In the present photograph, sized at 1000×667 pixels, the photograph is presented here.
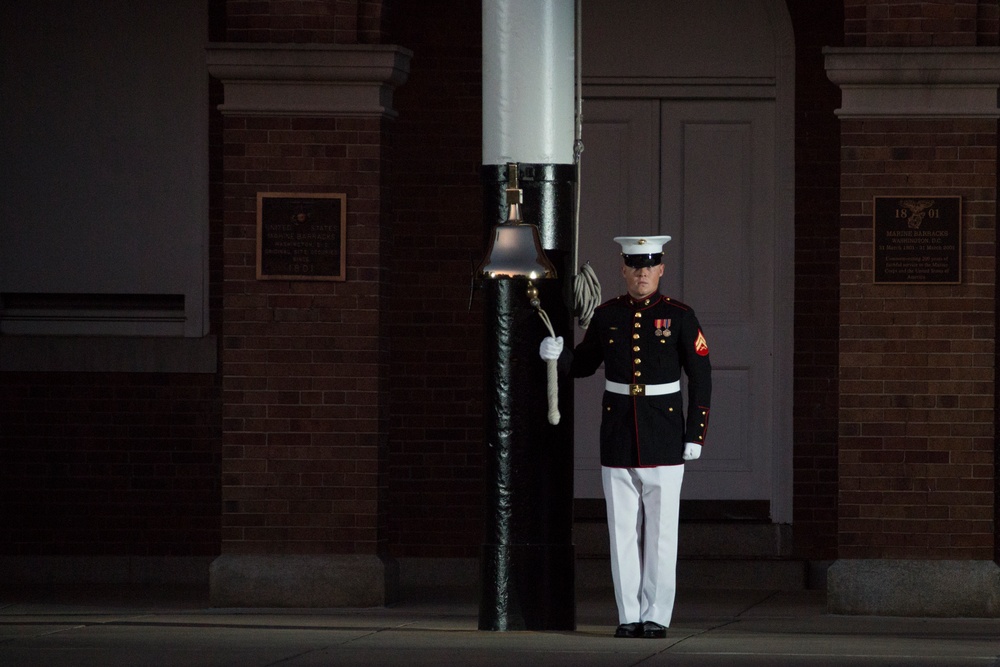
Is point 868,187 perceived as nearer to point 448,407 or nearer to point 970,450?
point 970,450

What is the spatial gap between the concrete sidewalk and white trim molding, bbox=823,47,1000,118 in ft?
8.66

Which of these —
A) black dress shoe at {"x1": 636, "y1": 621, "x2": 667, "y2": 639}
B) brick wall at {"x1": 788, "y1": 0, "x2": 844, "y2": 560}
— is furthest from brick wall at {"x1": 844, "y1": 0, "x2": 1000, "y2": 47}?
black dress shoe at {"x1": 636, "y1": 621, "x2": 667, "y2": 639}

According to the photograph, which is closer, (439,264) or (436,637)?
(436,637)

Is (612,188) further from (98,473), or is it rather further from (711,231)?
(98,473)

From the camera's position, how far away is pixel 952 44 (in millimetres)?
10391

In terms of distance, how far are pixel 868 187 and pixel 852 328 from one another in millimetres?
742

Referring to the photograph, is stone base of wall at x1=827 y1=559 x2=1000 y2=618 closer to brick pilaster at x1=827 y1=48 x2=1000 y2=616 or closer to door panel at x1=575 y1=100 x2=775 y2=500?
brick pilaster at x1=827 y1=48 x2=1000 y2=616

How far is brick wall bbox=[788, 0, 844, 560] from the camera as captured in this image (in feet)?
39.3

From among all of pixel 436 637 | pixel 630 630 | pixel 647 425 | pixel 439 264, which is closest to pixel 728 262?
pixel 439 264

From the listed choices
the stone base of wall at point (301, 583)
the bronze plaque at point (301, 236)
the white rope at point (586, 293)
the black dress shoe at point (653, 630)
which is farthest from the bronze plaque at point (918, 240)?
the stone base of wall at point (301, 583)

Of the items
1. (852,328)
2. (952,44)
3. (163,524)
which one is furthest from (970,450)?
(163,524)

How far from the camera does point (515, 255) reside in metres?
8.94

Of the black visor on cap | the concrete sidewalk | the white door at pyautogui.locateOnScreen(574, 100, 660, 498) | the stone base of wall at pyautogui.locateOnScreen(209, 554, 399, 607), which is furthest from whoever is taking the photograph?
the white door at pyautogui.locateOnScreen(574, 100, 660, 498)

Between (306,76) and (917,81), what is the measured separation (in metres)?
3.22
